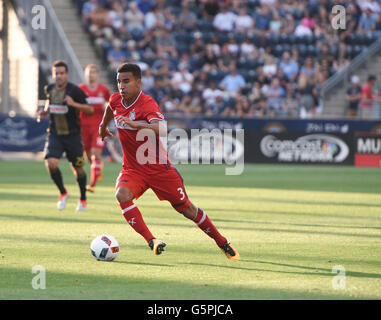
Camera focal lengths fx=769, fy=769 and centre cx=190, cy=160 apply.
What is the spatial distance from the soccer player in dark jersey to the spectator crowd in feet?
49.4

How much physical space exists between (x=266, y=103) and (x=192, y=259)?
2022 cm

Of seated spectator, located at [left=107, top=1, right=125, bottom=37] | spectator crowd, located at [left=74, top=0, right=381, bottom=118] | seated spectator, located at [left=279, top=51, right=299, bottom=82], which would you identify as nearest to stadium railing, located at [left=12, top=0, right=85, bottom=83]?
spectator crowd, located at [left=74, top=0, right=381, bottom=118]

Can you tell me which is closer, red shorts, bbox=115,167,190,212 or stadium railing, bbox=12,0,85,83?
red shorts, bbox=115,167,190,212

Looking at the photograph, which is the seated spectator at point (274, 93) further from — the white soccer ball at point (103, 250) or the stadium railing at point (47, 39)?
the white soccer ball at point (103, 250)

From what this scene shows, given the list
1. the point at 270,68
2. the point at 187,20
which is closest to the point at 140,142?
the point at 270,68

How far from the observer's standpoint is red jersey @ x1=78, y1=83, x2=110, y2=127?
16.7m

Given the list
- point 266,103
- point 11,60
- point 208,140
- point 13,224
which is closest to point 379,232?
point 13,224

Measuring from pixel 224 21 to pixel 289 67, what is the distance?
3.83 metres

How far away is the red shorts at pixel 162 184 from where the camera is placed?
340 inches

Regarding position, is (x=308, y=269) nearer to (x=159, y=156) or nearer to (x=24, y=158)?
(x=159, y=156)

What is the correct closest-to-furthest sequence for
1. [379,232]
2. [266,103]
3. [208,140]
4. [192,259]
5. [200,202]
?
[192,259]
[379,232]
[200,202]
[208,140]
[266,103]

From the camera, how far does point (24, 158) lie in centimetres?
2850

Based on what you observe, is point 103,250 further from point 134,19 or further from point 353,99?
point 134,19

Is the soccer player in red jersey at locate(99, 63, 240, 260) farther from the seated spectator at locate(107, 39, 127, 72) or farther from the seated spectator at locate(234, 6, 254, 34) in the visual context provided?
the seated spectator at locate(234, 6, 254, 34)
